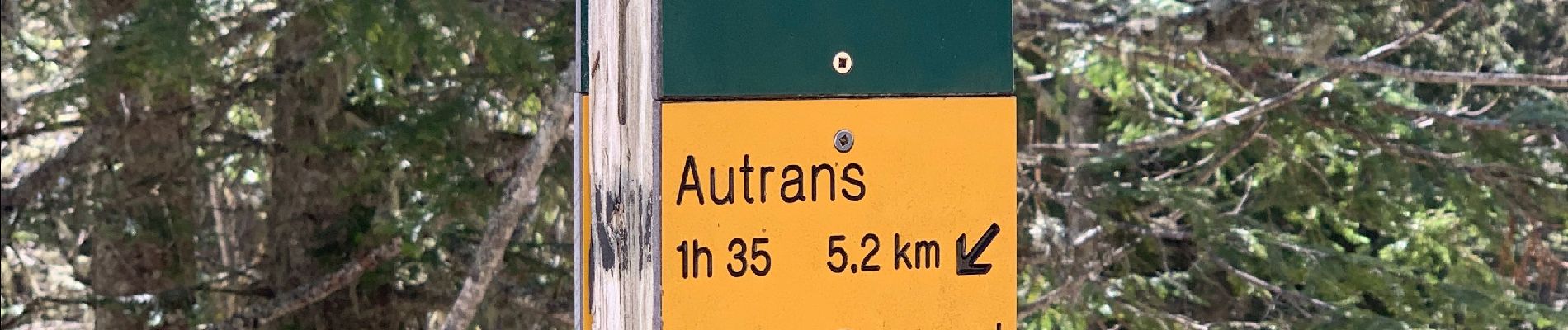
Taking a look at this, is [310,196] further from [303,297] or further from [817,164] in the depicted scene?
[817,164]

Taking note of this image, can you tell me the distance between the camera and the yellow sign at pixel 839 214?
5.33 ft

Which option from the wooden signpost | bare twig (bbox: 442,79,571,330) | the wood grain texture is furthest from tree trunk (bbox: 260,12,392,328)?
the wooden signpost

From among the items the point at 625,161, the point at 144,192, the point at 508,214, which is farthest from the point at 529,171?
the point at 625,161

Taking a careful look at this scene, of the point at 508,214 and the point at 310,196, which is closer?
the point at 508,214

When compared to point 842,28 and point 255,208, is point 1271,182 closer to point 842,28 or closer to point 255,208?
point 255,208

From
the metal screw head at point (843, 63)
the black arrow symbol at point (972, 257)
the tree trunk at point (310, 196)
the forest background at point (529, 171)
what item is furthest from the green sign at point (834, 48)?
the tree trunk at point (310, 196)

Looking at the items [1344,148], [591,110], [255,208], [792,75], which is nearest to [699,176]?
[792,75]

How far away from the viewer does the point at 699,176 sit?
162 cm

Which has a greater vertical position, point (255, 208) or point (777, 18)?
point (777, 18)

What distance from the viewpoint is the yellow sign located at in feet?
5.33

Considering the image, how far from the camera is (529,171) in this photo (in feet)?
15.6

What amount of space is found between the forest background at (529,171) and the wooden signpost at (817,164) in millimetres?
2987

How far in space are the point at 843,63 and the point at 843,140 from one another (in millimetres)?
84

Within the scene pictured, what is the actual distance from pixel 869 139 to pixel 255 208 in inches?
195
